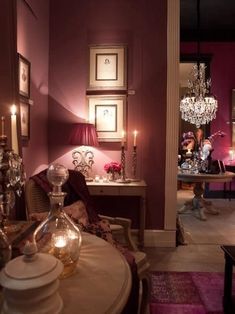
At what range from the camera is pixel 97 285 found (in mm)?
964

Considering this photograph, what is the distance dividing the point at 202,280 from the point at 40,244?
6.78ft

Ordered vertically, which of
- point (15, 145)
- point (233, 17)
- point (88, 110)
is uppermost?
point (233, 17)

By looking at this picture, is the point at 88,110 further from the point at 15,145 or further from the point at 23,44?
the point at 15,145

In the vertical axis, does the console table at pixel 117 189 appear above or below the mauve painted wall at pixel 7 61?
below

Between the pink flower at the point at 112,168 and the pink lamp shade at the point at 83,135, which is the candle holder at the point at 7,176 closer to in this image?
the pink lamp shade at the point at 83,135

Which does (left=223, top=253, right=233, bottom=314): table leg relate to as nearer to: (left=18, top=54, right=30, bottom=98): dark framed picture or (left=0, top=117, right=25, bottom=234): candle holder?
(left=0, top=117, right=25, bottom=234): candle holder

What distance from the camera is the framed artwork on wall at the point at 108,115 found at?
3.71m

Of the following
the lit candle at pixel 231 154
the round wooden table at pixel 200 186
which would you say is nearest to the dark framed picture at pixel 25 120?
the round wooden table at pixel 200 186

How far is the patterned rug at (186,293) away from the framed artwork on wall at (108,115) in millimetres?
1660

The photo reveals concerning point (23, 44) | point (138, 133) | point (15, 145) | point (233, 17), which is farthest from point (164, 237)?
point (233, 17)

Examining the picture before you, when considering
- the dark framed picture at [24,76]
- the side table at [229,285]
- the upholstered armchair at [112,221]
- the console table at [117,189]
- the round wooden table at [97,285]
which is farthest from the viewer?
the console table at [117,189]

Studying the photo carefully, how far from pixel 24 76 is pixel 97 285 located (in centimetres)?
237

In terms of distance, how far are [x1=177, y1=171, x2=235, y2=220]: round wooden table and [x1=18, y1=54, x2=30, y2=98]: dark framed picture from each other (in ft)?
9.25

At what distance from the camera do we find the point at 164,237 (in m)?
3.70
